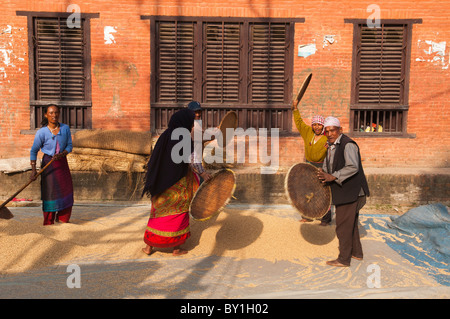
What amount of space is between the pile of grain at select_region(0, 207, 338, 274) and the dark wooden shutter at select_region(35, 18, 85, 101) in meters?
3.58

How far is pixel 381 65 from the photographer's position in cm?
871

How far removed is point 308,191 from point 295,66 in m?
4.87

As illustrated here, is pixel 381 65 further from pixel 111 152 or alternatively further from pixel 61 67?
pixel 61 67

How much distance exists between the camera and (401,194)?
25.4 feet

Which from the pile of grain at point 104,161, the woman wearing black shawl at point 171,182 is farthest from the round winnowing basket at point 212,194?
the pile of grain at point 104,161

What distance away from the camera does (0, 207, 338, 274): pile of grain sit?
4520mm

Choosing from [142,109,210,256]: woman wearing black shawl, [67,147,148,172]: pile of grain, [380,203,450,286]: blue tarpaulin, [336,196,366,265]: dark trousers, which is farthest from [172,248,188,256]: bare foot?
[67,147,148,172]: pile of grain

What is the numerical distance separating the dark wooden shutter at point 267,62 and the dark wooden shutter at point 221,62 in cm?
34

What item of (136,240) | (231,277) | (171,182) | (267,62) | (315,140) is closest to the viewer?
(231,277)

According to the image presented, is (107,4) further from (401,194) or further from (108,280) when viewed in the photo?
(401,194)

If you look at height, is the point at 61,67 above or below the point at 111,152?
above

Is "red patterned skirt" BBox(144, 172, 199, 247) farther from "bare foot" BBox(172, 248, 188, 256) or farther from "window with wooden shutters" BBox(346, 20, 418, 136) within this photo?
"window with wooden shutters" BBox(346, 20, 418, 136)

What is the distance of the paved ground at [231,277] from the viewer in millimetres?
3674

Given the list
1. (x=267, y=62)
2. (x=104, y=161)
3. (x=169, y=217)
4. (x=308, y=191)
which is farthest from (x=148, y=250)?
(x=267, y=62)
